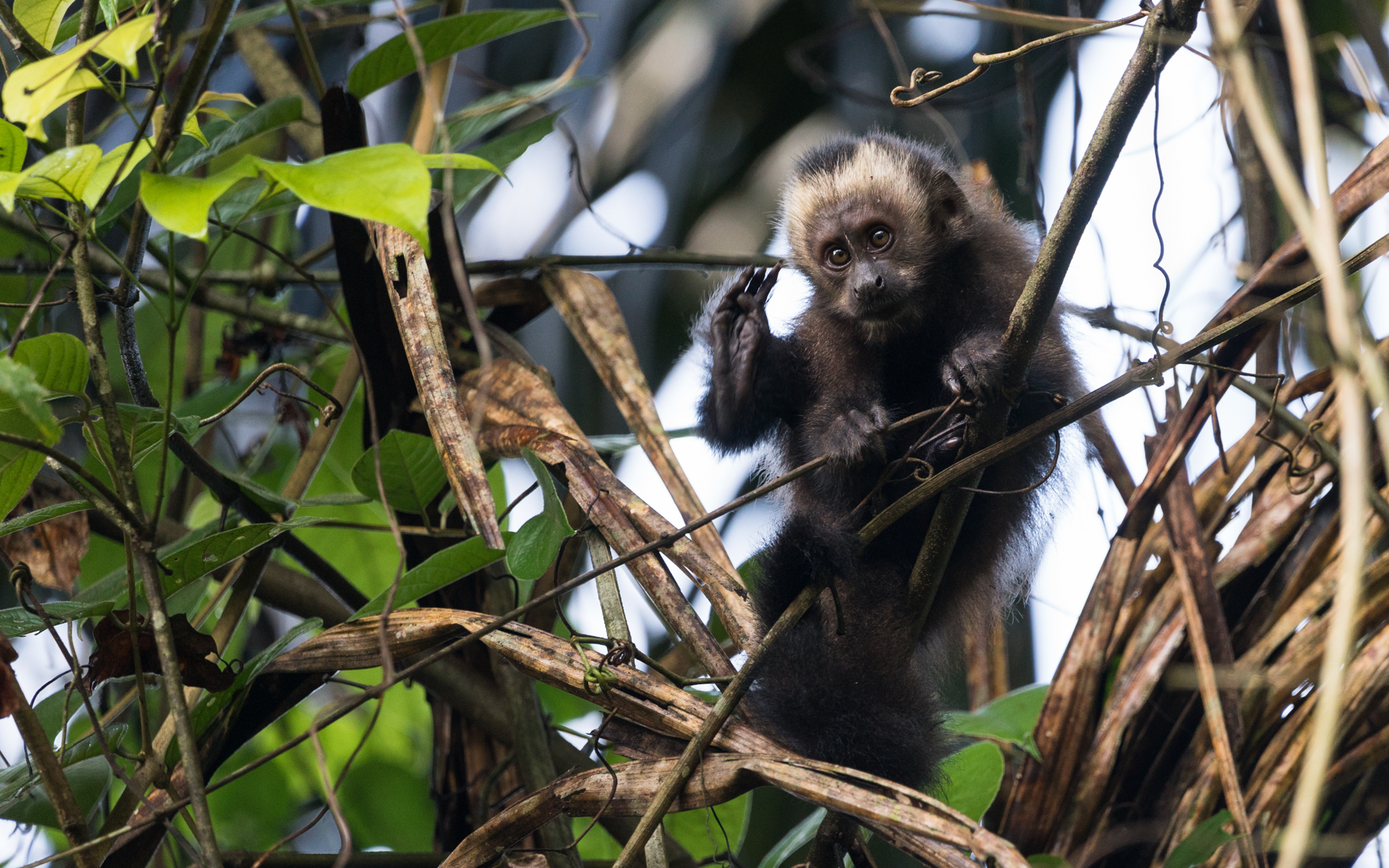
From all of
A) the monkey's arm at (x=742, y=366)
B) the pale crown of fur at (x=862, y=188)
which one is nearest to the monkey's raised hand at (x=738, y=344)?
the monkey's arm at (x=742, y=366)

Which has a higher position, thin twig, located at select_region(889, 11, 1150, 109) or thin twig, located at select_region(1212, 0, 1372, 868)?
thin twig, located at select_region(889, 11, 1150, 109)

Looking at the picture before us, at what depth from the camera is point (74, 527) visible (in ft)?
5.80

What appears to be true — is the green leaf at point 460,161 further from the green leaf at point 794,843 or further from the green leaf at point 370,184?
the green leaf at point 794,843

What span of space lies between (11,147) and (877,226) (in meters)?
1.65

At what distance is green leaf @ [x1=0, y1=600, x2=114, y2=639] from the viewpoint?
1.41 m

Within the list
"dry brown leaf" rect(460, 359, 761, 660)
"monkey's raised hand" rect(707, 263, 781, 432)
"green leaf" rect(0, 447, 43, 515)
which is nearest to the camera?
"green leaf" rect(0, 447, 43, 515)

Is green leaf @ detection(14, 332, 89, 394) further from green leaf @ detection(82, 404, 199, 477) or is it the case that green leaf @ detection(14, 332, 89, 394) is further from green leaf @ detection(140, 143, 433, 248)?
green leaf @ detection(140, 143, 433, 248)

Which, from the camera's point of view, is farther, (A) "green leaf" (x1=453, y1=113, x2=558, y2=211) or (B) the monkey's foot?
(A) "green leaf" (x1=453, y1=113, x2=558, y2=211)

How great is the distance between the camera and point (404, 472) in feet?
5.73

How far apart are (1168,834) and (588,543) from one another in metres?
1.11

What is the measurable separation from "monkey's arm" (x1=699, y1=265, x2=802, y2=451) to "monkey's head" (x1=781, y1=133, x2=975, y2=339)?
221 millimetres

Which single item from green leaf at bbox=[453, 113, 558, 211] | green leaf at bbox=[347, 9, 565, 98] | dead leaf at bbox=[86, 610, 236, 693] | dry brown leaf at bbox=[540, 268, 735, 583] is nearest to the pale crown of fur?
dry brown leaf at bbox=[540, 268, 735, 583]

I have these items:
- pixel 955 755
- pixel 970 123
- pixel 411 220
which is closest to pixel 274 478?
pixel 955 755

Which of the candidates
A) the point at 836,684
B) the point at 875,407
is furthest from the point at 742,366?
the point at 836,684
